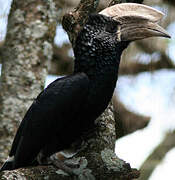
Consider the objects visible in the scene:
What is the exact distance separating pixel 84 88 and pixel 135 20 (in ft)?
2.22

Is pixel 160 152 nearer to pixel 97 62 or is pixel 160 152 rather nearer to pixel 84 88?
pixel 97 62

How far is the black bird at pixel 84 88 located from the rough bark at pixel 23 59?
73 centimetres

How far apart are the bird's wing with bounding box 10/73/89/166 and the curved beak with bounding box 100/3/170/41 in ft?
1.65

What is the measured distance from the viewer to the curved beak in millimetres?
4168

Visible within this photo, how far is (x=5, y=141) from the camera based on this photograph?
5.00 meters

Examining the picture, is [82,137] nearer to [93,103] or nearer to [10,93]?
Result: [93,103]

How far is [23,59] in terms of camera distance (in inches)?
202

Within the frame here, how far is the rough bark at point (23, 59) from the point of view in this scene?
16.5 ft

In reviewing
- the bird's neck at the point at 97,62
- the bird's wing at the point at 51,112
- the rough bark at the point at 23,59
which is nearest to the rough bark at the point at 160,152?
the rough bark at the point at 23,59

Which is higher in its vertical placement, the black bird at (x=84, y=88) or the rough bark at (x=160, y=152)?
the black bird at (x=84, y=88)

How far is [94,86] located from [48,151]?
0.58 meters

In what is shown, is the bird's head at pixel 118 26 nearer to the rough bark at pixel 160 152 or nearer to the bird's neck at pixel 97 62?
the bird's neck at pixel 97 62

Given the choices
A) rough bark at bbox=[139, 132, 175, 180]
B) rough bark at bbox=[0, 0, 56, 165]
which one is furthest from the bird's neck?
rough bark at bbox=[139, 132, 175, 180]

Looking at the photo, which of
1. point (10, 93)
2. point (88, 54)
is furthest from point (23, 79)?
point (88, 54)
